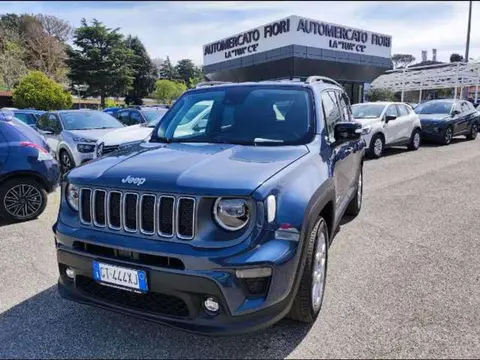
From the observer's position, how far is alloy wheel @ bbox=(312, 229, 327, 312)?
3.03m

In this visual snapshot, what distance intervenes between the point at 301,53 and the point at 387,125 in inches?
434

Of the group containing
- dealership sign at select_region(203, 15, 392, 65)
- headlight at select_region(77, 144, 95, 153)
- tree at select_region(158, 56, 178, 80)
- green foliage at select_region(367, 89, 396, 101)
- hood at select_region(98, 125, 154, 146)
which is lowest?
headlight at select_region(77, 144, 95, 153)

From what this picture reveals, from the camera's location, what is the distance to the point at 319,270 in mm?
3178

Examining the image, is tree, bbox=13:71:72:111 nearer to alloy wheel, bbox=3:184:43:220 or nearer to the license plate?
alloy wheel, bbox=3:184:43:220

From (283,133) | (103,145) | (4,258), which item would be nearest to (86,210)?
(283,133)

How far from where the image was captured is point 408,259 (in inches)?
175

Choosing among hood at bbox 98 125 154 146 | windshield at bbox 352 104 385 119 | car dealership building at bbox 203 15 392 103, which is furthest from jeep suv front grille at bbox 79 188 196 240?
car dealership building at bbox 203 15 392 103

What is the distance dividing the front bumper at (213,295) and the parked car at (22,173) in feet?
12.8

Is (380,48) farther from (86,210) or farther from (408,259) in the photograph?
(86,210)

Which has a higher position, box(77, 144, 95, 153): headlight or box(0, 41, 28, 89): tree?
box(0, 41, 28, 89): tree

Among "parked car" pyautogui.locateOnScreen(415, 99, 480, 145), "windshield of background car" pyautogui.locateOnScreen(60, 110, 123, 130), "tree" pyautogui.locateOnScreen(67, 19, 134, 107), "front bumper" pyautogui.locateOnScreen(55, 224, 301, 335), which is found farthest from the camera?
"tree" pyautogui.locateOnScreen(67, 19, 134, 107)

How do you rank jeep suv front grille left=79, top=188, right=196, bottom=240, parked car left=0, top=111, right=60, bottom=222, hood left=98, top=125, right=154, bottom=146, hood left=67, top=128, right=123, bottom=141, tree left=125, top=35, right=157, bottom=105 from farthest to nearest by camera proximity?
1. tree left=125, top=35, right=157, bottom=105
2. hood left=67, top=128, right=123, bottom=141
3. hood left=98, top=125, right=154, bottom=146
4. parked car left=0, top=111, right=60, bottom=222
5. jeep suv front grille left=79, top=188, right=196, bottom=240

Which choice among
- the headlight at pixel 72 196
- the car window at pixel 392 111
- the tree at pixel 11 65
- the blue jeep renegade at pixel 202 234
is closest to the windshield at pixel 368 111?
the car window at pixel 392 111

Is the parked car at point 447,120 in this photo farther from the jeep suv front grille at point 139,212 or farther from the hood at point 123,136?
the jeep suv front grille at point 139,212
